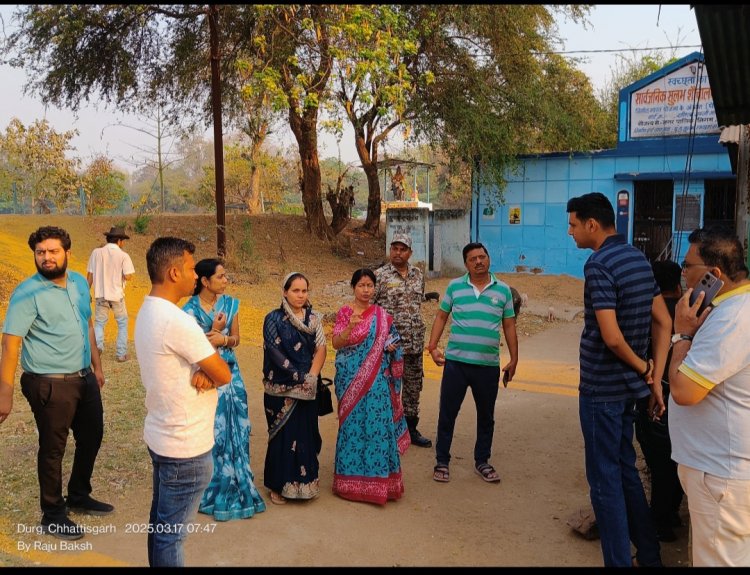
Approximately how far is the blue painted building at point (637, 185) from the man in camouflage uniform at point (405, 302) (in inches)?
369

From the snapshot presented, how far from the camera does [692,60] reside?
13.8 m

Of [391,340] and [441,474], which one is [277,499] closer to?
[441,474]

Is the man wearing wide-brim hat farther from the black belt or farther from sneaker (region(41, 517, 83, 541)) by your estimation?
sneaker (region(41, 517, 83, 541))

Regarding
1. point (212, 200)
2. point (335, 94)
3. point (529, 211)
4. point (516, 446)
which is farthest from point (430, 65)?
point (212, 200)

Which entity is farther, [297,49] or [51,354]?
[297,49]

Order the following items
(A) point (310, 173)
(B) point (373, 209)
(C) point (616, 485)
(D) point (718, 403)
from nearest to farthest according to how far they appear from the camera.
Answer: (D) point (718, 403) < (C) point (616, 485) < (A) point (310, 173) < (B) point (373, 209)

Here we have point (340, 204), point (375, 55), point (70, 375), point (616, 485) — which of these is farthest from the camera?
point (340, 204)

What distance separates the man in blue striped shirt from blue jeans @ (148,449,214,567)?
1.88 meters

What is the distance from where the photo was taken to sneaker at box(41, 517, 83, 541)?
384 cm

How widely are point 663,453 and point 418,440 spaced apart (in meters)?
2.27

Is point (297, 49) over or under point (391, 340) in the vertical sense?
over

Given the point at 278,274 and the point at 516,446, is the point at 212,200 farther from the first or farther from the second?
the point at 516,446

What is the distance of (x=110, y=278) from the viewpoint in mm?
7961

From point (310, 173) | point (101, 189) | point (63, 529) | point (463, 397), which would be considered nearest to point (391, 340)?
point (463, 397)
